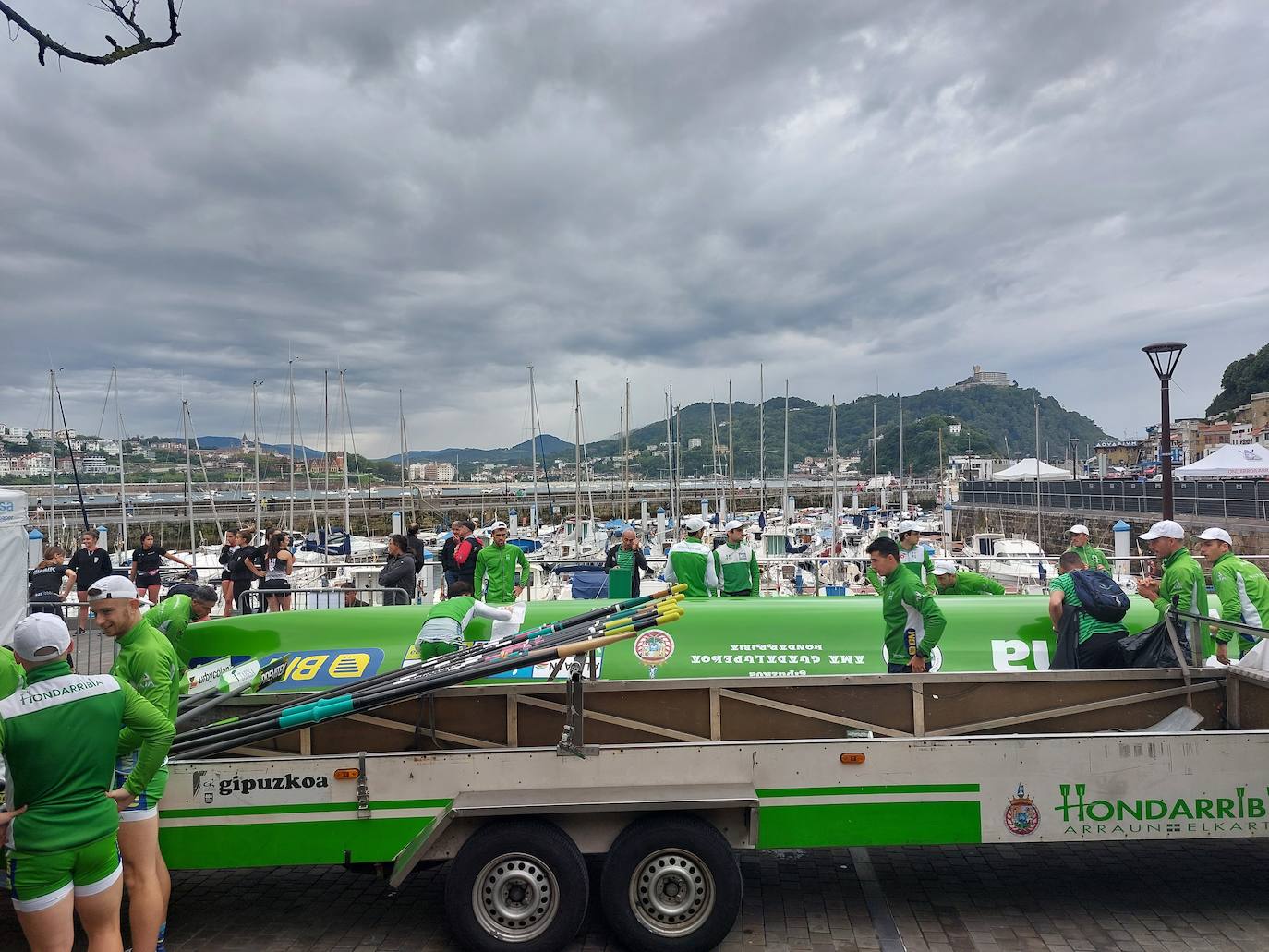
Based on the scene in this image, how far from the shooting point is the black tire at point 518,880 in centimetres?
420

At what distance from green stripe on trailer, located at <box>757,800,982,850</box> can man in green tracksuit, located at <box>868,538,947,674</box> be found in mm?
1398

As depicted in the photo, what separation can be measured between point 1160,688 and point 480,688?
188 inches

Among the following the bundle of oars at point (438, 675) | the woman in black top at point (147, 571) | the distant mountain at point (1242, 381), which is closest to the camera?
the bundle of oars at point (438, 675)

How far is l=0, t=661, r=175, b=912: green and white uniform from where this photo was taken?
129 inches

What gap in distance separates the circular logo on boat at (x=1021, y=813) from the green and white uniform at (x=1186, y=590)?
233 cm

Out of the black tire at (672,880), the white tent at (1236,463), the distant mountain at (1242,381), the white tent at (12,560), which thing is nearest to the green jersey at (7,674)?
the black tire at (672,880)

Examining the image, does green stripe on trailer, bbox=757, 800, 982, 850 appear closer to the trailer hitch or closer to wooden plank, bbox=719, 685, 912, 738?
wooden plank, bbox=719, 685, 912, 738

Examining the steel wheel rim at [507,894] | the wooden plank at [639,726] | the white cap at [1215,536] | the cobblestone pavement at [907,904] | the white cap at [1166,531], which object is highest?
the white cap at [1166,531]

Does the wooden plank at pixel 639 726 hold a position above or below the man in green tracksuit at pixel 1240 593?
below

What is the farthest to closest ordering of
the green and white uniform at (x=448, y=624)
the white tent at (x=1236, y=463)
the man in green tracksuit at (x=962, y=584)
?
1. the white tent at (x=1236, y=463)
2. the man in green tracksuit at (x=962, y=584)
3. the green and white uniform at (x=448, y=624)

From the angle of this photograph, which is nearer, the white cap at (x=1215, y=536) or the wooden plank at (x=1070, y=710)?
the wooden plank at (x=1070, y=710)

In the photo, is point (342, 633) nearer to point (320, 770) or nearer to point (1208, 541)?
point (320, 770)

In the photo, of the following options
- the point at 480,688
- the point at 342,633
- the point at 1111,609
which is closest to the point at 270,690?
the point at 342,633

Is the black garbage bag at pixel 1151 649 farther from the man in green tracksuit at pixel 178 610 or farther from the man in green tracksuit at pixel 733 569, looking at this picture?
the man in green tracksuit at pixel 178 610
